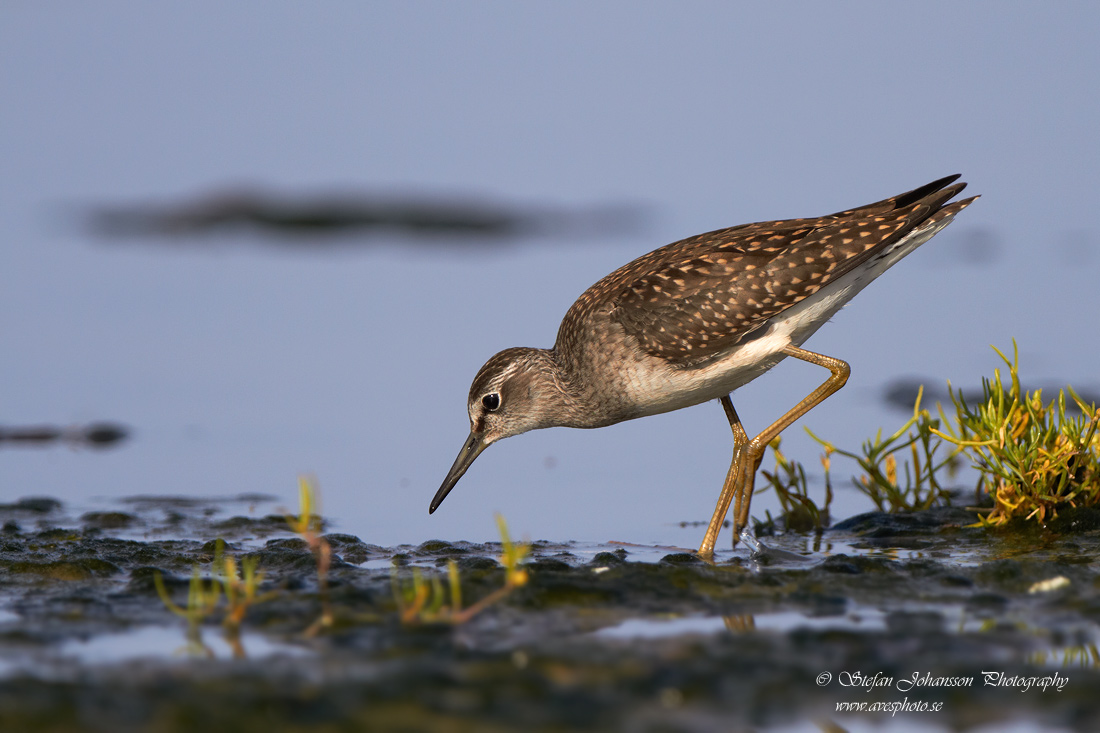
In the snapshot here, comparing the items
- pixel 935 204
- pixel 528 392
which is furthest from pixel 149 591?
pixel 935 204

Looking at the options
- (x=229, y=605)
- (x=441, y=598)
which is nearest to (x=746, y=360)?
(x=441, y=598)

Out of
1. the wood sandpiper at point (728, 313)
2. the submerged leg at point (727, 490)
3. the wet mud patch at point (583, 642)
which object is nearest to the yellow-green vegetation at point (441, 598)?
the wet mud patch at point (583, 642)

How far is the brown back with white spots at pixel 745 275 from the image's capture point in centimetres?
835

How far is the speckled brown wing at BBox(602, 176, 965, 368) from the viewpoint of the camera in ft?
27.4

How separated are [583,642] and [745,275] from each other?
3.68m

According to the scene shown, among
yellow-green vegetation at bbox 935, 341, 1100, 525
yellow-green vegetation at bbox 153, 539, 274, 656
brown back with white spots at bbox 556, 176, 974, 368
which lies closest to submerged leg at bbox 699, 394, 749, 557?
brown back with white spots at bbox 556, 176, 974, 368

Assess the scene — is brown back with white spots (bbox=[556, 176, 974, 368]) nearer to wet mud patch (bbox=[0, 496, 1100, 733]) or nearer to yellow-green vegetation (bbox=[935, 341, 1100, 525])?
yellow-green vegetation (bbox=[935, 341, 1100, 525])

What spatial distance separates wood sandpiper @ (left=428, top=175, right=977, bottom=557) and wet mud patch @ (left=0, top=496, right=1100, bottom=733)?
4.11 ft

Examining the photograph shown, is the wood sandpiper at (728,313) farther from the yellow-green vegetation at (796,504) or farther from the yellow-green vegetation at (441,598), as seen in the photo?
the yellow-green vegetation at (441,598)

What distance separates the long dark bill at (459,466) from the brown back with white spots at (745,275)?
154 cm

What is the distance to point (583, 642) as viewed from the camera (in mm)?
5531

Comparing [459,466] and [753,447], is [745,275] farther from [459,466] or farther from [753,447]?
[459,466]

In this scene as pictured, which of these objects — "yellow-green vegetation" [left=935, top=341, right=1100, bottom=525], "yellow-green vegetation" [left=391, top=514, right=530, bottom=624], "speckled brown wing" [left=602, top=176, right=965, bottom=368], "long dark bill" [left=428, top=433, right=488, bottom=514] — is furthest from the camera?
"long dark bill" [left=428, top=433, right=488, bottom=514]

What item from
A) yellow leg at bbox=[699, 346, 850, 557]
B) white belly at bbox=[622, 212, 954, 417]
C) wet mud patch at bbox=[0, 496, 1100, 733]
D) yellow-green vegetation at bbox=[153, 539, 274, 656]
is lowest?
wet mud patch at bbox=[0, 496, 1100, 733]
